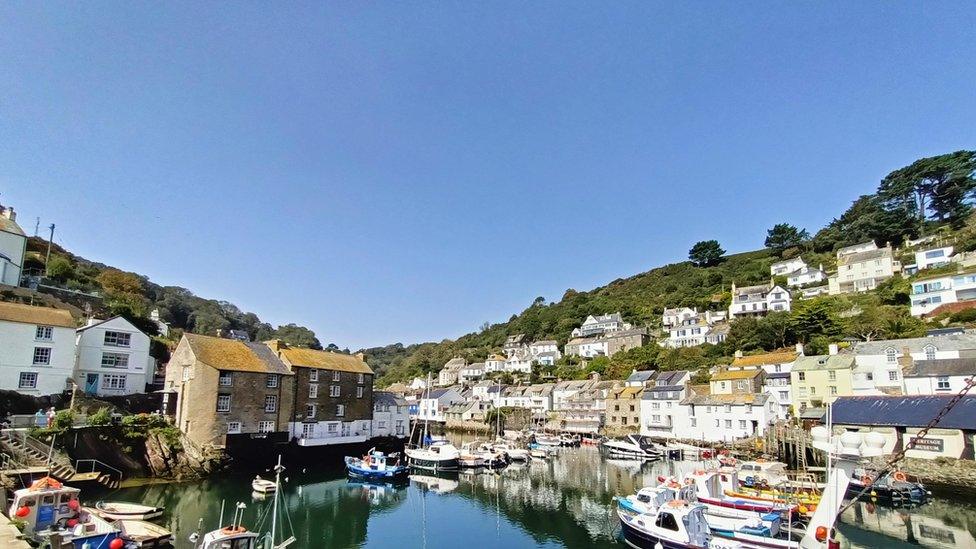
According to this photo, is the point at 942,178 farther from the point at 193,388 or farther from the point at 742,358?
the point at 193,388

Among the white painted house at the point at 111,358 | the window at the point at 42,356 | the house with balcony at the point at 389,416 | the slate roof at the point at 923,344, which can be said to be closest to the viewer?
the window at the point at 42,356

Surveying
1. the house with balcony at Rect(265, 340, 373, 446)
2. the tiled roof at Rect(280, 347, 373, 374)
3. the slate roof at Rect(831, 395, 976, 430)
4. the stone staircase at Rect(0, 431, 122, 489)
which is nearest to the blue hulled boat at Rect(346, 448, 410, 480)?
the house with balcony at Rect(265, 340, 373, 446)

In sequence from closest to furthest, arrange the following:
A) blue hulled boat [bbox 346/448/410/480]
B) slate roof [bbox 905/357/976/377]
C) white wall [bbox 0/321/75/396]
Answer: white wall [bbox 0/321/75/396] < blue hulled boat [bbox 346/448/410/480] < slate roof [bbox 905/357/976/377]

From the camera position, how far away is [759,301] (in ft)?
286

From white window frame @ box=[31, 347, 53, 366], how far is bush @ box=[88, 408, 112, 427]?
6.77 m

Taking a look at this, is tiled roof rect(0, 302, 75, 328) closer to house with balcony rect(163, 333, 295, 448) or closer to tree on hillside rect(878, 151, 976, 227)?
house with balcony rect(163, 333, 295, 448)

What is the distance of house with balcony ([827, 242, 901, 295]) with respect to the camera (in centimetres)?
7894

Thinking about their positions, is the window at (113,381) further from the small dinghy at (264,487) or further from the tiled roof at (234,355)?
the small dinghy at (264,487)

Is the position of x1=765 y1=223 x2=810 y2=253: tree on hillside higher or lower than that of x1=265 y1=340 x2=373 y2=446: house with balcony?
higher

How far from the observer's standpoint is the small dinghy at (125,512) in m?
23.2

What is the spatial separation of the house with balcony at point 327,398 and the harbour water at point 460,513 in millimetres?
4419

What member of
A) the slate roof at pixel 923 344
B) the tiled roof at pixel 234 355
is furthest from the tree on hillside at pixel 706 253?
the tiled roof at pixel 234 355

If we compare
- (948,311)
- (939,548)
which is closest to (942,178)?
(948,311)

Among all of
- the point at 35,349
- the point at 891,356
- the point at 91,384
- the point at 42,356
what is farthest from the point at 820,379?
the point at 35,349
